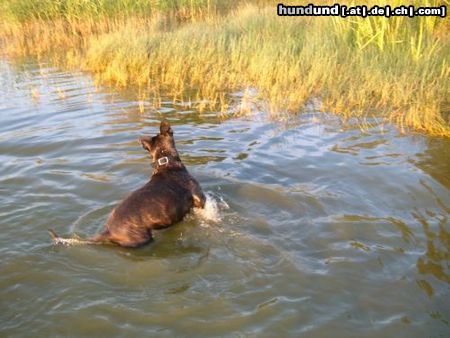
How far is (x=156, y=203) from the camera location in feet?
16.3

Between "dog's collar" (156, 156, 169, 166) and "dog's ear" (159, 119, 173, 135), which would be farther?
"dog's ear" (159, 119, 173, 135)

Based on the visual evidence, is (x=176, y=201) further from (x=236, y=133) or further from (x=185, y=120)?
(x=185, y=120)

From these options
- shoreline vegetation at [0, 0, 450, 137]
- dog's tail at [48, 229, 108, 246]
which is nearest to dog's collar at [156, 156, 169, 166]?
dog's tail at [48, 229, 108, 246]

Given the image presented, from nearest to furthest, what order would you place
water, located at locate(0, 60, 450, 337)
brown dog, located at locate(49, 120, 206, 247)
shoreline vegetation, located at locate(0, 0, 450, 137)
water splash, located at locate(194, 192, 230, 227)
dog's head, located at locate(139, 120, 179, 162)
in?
water, located at locate(0, 60, 450, 337), brown dog, located at locate(49, 120, 206, 247), water splash, located at locate(194, 192, 230, 227), dog's head, located at locate(139, 120, 179, 162), shoreline vegetation, located at locate(0, 0, 450, 137)

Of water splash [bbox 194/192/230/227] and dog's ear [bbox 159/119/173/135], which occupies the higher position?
dog's ear [bbox 159/119/173/135]

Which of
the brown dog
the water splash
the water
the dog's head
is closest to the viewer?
the water

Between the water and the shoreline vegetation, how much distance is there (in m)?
1.16

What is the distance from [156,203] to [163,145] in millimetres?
984

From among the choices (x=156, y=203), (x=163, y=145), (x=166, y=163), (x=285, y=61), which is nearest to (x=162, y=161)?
(x=166, y=163)

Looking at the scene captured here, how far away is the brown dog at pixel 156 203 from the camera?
475 centimetres

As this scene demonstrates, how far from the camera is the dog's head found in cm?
565

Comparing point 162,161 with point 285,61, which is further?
point 285,61

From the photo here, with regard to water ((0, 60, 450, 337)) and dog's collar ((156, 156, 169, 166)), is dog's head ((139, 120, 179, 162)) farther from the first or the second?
water ((0, 60, 450, 337))

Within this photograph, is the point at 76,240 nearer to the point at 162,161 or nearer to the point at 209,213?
the point at 162,161
